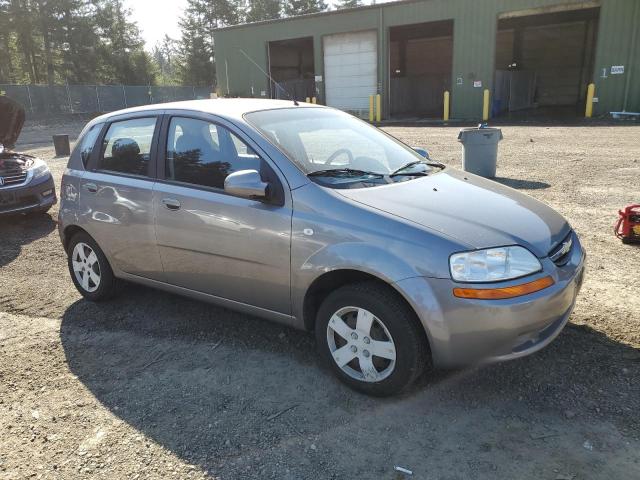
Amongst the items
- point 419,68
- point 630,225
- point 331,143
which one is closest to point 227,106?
point 331,143

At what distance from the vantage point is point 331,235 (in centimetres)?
299

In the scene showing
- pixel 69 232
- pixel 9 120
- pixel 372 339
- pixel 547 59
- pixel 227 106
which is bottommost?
pixel 372 339

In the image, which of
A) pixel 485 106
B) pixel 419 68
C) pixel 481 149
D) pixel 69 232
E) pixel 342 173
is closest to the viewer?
pixel 342 173

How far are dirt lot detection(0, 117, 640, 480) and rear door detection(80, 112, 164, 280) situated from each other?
58 centimetres

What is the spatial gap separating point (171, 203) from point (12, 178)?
4.85 m

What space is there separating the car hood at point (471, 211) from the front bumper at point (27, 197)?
5.96 meters

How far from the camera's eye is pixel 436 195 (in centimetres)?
326

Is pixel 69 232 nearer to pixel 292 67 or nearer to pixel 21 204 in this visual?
pixel 21 204

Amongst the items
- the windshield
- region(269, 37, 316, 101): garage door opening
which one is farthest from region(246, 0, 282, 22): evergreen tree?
the windshield

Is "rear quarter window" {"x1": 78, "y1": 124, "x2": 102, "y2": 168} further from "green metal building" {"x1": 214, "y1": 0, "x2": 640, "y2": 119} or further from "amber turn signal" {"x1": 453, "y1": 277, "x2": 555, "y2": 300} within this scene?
"green metal building" {"x1": 214, "y1": 0, "x2": 640, "y2": 119}

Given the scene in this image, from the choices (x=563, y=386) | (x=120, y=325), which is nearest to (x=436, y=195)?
(x=563, y=386)

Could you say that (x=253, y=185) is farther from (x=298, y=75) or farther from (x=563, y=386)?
(x=298, y=75)

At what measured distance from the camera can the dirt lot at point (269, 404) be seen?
8.44 feet

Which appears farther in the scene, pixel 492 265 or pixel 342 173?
pixel 342 173
